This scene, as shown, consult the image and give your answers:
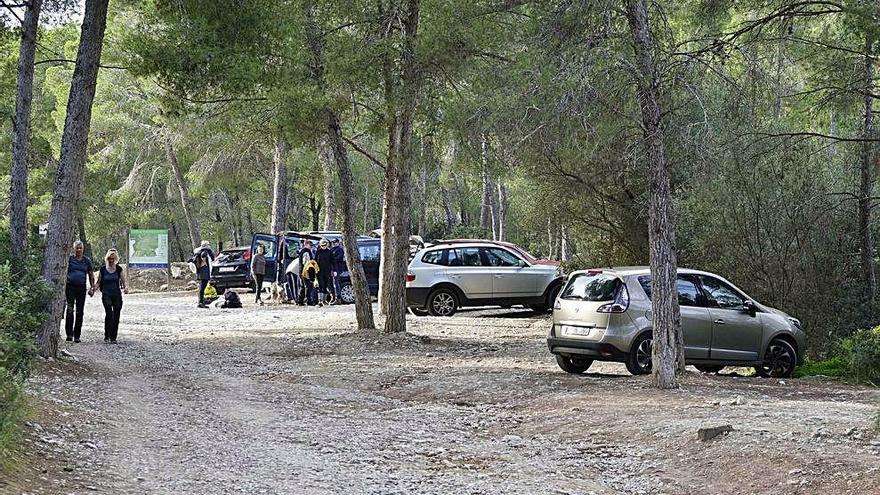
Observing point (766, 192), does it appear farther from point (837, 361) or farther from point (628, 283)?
point (628, 283)

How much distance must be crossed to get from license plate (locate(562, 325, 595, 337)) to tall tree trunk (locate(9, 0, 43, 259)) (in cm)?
732

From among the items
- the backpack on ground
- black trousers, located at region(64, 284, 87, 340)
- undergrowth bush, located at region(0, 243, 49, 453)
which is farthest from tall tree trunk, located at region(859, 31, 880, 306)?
the backpack on ground

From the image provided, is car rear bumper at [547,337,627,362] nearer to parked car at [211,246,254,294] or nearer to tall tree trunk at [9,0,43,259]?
tall tree trunk at [9,0,43,259]

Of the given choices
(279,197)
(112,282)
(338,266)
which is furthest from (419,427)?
(279,197)

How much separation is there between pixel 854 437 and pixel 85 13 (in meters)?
10.3

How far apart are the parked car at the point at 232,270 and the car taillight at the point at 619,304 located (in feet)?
72.3

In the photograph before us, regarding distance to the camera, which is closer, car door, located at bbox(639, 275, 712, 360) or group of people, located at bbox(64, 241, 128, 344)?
car door, located at bbox(639, 275, 712, 360)

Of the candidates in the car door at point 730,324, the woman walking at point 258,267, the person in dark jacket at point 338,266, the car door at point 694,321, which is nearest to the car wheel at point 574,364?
the car door at point 694,321

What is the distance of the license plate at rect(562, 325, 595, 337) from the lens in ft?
45.3

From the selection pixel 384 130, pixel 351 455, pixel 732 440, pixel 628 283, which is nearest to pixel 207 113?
pixel 384 130

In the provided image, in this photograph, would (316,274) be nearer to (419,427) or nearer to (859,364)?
(859,364)

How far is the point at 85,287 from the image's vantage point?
1755 centimetres

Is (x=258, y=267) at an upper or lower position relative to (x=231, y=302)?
upper

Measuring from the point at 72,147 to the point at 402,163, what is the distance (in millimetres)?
6354
